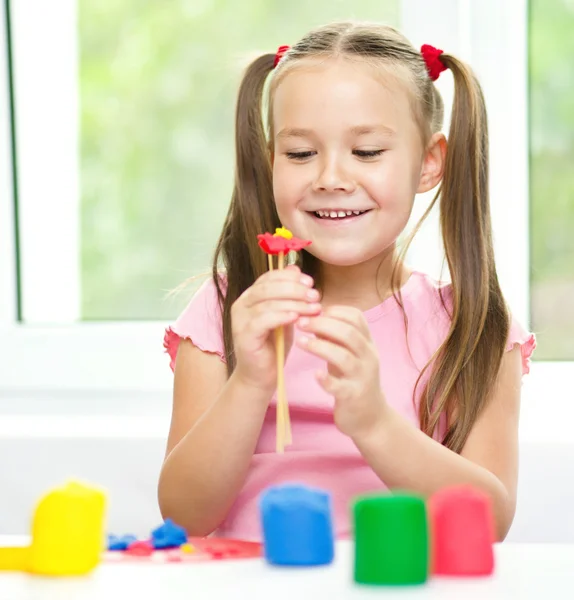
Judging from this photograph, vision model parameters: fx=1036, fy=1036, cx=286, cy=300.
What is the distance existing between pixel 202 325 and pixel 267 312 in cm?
33

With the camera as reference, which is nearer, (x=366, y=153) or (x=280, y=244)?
(x=280, y=244)

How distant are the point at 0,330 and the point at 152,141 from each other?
0.43 m

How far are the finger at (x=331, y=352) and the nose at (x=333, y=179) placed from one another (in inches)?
8.5

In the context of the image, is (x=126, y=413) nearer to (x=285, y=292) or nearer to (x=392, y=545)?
(x=285, y=292)

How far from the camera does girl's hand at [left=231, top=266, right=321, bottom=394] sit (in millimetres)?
882

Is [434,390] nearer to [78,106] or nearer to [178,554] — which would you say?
[178,554]

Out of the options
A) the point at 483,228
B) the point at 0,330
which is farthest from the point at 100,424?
the point at 483,228

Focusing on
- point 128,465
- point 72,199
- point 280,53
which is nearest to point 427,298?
point 280,53

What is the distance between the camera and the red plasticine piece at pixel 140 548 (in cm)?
70

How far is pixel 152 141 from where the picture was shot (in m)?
1.86

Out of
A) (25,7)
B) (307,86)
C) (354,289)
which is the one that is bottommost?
(354,289)

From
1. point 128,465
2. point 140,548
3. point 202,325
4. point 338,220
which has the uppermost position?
point 338,220

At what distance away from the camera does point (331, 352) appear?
874 mm

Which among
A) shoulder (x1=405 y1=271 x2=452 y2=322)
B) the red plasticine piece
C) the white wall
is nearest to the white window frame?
the white wall
